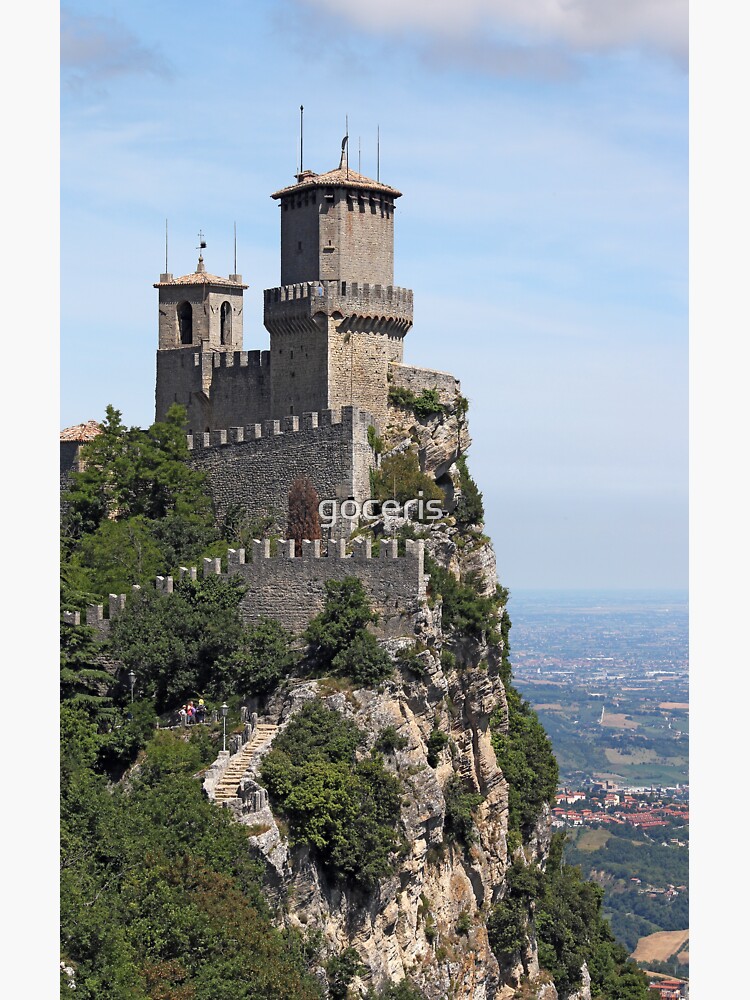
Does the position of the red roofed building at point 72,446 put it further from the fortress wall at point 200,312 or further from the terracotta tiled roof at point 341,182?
the terracotta tiled roof at point 341,182

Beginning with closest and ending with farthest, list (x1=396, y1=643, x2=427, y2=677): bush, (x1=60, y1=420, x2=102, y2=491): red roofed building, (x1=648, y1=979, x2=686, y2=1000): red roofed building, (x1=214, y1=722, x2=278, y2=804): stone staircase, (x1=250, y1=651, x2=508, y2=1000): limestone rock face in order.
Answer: (x1=214, y1=722, x2=278, y2=804): stone staircase, (x1=250, y1=651, x2=508, y2=1000): limestone rock face, (x1=396, y1=643, x2=427, y2=677): bush, (x1=60, y1=420, x2=102, y2=491): red roofed building, (x1=648, y1=979, x2=686, y2=1000): red roofed building

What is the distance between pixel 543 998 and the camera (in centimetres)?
6209

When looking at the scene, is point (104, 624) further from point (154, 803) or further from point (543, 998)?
point (543, 998)

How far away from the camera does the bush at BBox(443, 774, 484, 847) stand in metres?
54.7

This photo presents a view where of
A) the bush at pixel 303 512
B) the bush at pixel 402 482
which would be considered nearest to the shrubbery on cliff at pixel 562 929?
the bush at pixel 402 482

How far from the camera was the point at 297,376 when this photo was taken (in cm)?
6250

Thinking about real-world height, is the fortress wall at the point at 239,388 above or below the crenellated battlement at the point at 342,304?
below

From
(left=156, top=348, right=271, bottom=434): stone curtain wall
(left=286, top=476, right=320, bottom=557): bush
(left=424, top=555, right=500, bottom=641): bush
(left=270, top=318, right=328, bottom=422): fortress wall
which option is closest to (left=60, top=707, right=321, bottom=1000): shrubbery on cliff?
(left=424, top=555, right=500, bottom=641): bush

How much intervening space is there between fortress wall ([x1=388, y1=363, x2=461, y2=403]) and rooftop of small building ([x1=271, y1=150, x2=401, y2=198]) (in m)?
5.77

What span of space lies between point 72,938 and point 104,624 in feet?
57.8

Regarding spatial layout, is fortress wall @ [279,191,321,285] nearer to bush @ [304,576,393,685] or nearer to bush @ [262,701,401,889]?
bush @ [304,576,393,685]

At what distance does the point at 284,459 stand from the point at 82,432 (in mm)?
12504

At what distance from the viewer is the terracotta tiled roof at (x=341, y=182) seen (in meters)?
62.6

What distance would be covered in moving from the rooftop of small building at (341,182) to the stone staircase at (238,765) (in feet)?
66.0
